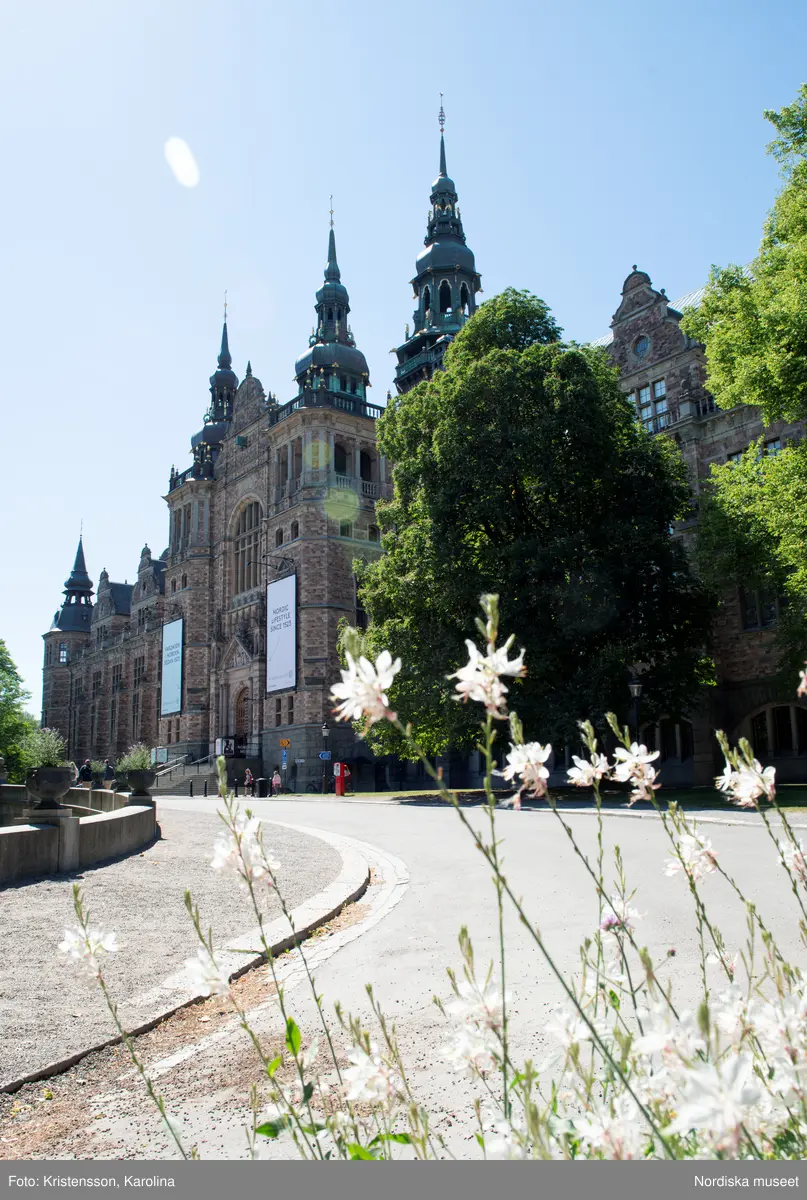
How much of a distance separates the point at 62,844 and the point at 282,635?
36.4 metres

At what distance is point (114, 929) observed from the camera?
6.78 metres

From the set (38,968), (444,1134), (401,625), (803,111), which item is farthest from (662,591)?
(444,1134)

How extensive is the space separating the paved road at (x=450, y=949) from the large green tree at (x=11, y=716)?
50.0m

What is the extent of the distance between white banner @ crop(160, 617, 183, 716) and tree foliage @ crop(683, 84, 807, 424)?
136ft

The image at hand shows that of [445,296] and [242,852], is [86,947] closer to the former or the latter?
[242,852]

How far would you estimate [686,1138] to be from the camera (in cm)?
173

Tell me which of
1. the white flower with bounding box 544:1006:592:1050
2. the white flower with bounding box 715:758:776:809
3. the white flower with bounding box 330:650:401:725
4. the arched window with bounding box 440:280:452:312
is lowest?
the white flower with bounding box 544:1006:592:1050

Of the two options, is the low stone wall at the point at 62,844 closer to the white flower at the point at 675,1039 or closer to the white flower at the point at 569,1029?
the white flower at the point at 569,1029

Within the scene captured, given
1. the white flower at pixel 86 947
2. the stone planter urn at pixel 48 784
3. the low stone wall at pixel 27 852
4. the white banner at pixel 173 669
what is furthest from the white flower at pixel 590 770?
the white banner at pixel 173 669

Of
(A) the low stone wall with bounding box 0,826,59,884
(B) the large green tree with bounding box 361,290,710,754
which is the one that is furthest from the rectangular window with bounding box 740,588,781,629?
(A) the low stone wall with bounding box 0,826,59,884

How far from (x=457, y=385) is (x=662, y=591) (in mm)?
8483

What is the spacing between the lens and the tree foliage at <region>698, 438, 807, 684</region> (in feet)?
62.6

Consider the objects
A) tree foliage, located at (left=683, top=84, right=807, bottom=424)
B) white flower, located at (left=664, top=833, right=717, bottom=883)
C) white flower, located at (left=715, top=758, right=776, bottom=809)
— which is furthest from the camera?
tree foliage, located at (left=683, top=84, right=807, bottom=424)

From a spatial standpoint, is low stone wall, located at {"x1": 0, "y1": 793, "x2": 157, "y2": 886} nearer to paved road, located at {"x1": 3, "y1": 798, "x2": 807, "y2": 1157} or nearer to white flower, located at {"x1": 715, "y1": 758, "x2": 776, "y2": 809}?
paved road, located at {"x1": 3, "y1": 798, "x2": 807, "y2": 1157}
